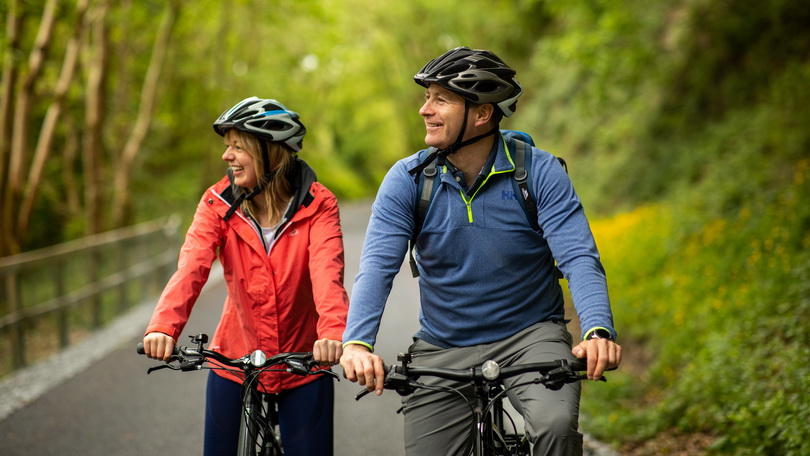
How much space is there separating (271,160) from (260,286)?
0.57 meters

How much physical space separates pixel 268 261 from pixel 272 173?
1.30ft

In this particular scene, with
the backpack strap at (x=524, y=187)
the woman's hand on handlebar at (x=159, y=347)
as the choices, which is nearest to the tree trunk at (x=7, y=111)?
the woman's hand on handlebar at (x=159, y=347)

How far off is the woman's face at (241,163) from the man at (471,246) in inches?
30.0

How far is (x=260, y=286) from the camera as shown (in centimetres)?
383

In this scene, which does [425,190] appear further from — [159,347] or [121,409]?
[121,409]

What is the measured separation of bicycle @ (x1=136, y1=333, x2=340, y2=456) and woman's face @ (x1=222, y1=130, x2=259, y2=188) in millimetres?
727

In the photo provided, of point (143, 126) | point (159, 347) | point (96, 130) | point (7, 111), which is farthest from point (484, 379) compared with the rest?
point (143, 126)

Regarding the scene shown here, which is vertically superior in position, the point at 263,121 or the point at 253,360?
the point at 263,121

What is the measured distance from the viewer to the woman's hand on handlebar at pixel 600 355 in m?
2.85

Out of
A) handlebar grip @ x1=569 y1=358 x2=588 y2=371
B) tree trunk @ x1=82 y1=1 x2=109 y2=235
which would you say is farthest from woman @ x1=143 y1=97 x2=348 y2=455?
tree trunk @ x1=82 y1=1 x2=109 y2=235

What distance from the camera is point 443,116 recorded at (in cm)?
336

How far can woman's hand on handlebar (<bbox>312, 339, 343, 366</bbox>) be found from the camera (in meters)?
3.25

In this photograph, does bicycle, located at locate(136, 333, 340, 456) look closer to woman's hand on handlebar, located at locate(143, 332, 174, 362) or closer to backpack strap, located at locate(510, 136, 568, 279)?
woman's hand on handlebar, located at locate(143, 332, 174, 362)

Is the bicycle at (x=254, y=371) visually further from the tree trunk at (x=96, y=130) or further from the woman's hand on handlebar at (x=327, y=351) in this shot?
the tree trunk at (x=96, y=130)
